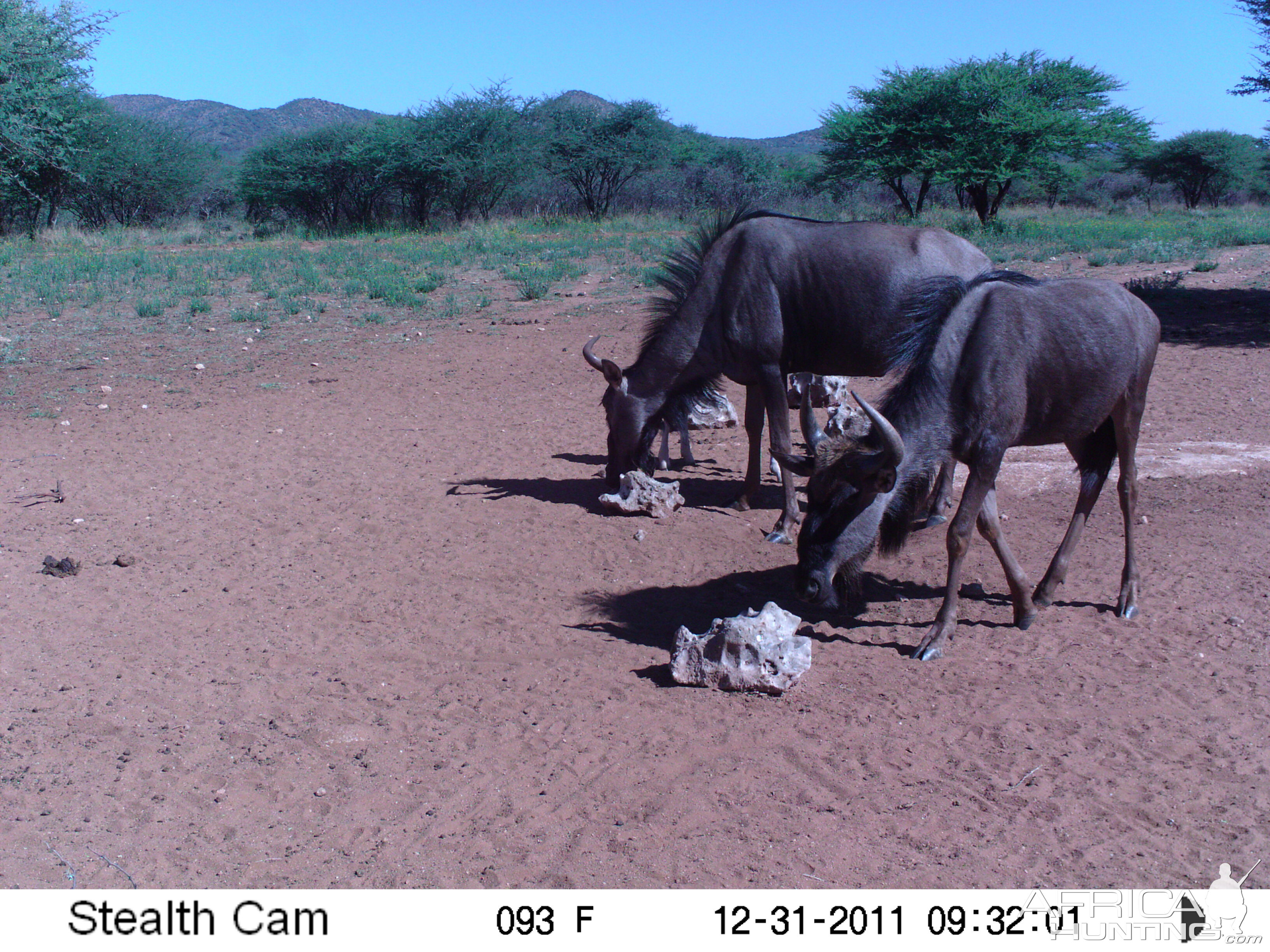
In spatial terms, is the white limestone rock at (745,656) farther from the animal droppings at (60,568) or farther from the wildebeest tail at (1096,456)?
the animal droppings at (60,568)

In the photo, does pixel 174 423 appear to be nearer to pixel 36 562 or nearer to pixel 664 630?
pixel 36 562

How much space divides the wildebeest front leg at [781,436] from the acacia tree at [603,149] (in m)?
33.7

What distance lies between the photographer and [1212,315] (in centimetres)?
1384

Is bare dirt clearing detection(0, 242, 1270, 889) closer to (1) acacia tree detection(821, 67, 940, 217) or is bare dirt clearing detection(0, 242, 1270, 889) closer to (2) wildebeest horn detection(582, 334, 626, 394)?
(2) wildebeest horn detection(582, 334, 626, 394)

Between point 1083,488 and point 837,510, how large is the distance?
1885 mm

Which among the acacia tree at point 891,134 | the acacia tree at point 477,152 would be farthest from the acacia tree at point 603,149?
the acacia tree at point 891,134

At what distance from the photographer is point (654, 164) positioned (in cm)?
4122

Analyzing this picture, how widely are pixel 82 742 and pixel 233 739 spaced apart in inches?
26.1

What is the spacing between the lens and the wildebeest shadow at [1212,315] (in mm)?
12523

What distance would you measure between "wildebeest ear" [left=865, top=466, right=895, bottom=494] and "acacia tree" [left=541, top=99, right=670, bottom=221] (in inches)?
1422

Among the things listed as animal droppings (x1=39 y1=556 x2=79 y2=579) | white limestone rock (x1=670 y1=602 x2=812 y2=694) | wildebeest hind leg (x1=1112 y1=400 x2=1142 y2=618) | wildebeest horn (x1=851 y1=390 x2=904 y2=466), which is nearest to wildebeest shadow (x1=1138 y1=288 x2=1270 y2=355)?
wildebeest hind leg (x1=1112 y1=400 x2=1142 y2=618)

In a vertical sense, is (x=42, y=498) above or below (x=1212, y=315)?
below

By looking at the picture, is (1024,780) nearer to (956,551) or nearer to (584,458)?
(956,551)

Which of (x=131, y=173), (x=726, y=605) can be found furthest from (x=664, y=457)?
(x=131, y=173)
